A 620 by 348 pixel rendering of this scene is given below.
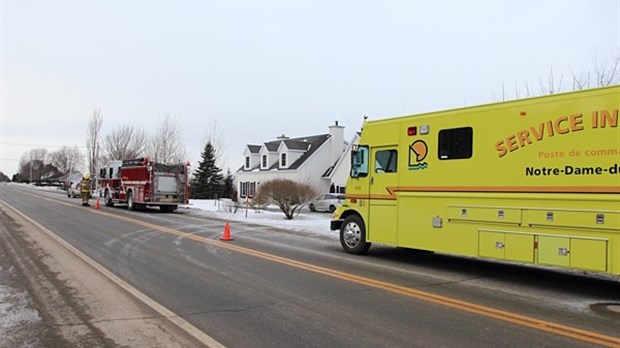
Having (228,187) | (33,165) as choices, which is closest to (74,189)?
(228,187)

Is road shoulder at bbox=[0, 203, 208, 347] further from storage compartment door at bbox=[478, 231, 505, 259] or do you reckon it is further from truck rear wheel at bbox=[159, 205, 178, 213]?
truck rear wheel at bbox=[159, 205, 178, 213]

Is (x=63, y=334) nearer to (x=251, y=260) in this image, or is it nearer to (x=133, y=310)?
(x=133, y=310)

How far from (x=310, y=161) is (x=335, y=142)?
134 inches

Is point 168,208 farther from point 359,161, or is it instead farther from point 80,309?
point 80,309

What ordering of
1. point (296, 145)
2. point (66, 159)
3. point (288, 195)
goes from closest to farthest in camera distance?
point (288, 195), point (296, 145), point (66, 159)

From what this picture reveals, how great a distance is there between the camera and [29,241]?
13383 mm

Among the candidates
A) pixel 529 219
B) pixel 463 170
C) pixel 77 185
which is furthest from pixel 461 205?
pixel 77 185

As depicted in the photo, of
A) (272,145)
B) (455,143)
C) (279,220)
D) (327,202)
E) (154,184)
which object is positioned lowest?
(279,220)

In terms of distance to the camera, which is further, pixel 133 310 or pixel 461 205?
pixel 461 205

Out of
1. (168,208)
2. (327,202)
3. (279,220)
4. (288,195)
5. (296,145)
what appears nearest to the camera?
(279,220)

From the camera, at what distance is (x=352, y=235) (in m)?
12.0

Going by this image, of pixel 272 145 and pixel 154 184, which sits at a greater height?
pixel 272 145

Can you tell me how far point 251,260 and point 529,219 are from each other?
18.1ft

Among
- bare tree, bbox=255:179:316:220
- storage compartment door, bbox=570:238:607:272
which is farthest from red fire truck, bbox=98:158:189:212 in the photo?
storage compartment door, bbox=570:238:607:272
